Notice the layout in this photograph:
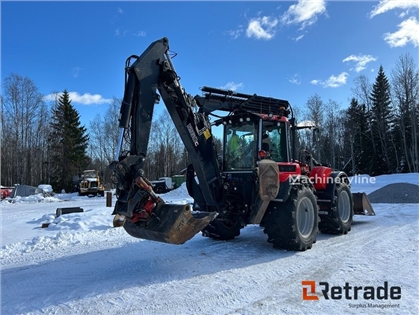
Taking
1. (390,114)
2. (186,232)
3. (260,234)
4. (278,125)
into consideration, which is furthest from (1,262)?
(390,114)

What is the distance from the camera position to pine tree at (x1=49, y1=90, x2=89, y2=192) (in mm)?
36688

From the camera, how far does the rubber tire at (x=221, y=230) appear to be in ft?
22.4

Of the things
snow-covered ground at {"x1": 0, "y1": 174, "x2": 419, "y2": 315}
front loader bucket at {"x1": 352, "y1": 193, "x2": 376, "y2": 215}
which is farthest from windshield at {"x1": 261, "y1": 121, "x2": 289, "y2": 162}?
front loader bucket at {"x1": 352, "y1": 193, "x2": 376, "y2": 215}

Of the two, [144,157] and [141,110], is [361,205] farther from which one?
[141,110]

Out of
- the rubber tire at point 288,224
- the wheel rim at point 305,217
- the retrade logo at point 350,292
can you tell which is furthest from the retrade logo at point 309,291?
the wheel rim at point 305,217

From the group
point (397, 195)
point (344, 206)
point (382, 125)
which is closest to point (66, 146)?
point (397, 195)

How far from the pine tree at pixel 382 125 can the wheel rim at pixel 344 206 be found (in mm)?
36283

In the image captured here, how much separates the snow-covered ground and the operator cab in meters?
1.75

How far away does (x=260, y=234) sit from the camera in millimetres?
7852

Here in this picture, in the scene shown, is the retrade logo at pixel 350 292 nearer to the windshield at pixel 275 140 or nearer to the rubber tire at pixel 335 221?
the windshield at pixel 275 140

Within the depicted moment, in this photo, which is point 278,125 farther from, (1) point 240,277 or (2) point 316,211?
(1) point 240,277

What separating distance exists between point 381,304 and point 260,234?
167 inches

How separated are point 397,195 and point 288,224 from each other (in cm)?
1167

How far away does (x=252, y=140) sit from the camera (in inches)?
255
